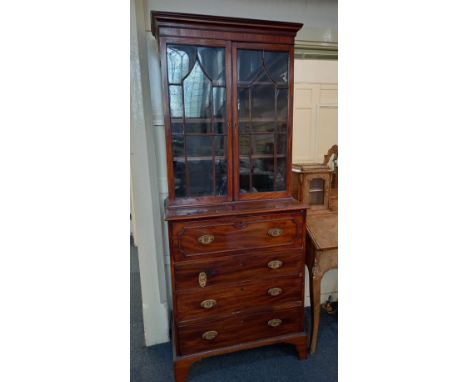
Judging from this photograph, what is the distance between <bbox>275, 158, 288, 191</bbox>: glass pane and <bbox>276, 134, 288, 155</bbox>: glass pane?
5cm

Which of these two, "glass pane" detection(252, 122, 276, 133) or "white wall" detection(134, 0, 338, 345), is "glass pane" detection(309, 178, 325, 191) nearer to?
"glass pane" detection(252, 122, 276, 133)

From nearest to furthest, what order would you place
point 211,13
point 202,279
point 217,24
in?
point 217,24, point 202,279, point 211,13

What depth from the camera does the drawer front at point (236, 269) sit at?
135cm

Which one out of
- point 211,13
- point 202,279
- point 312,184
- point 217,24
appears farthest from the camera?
point 312,184

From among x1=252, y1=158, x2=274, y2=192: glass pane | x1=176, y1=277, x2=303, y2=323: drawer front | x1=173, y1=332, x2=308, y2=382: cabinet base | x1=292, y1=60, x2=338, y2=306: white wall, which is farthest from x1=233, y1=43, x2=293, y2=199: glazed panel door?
x1=173, y1=332, x2=308, y2=382: cabinet base

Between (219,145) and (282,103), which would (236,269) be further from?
(282,103)

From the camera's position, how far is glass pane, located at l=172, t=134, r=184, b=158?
1.37 metres

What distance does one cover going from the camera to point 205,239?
1.34m

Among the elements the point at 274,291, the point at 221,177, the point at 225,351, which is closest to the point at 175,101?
the point at 221,177

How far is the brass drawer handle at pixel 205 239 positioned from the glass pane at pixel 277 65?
939 millimetres

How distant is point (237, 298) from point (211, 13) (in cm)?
171

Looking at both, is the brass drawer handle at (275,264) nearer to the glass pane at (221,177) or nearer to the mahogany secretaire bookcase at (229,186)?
the mahogany secretaire bookcase at (229,186)
